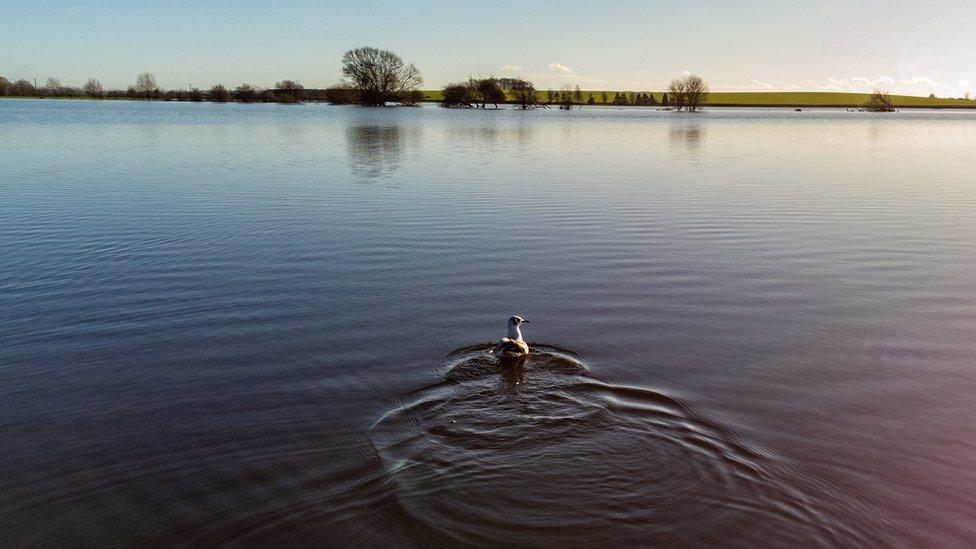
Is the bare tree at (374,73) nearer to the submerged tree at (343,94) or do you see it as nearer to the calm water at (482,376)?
the submerged tree at (343,94)

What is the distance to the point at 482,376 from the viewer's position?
10.3 metres

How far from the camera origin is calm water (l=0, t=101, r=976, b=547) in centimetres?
710

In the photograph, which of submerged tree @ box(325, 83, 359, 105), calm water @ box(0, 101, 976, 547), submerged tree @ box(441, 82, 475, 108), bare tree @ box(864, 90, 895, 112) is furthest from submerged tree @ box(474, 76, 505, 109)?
calm water @ box(0, 101, 976, 547)

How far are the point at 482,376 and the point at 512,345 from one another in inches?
26.8

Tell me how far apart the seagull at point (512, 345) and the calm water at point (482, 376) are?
0.87 ft

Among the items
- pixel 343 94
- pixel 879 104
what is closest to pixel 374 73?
pixel 343 94

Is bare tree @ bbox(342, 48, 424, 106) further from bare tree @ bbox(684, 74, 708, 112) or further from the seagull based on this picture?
the seagull

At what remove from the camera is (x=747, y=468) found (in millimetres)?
7879

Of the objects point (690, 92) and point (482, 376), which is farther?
point (690, 92)

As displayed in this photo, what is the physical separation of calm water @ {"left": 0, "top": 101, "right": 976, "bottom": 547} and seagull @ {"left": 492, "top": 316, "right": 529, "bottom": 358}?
27 centimetres

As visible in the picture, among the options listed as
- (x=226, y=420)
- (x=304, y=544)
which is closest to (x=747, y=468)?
(x=304, y=544)

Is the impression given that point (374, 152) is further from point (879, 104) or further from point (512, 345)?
point (879, 104)

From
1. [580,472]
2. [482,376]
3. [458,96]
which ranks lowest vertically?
[580,472]

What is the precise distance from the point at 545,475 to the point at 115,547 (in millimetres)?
4455
